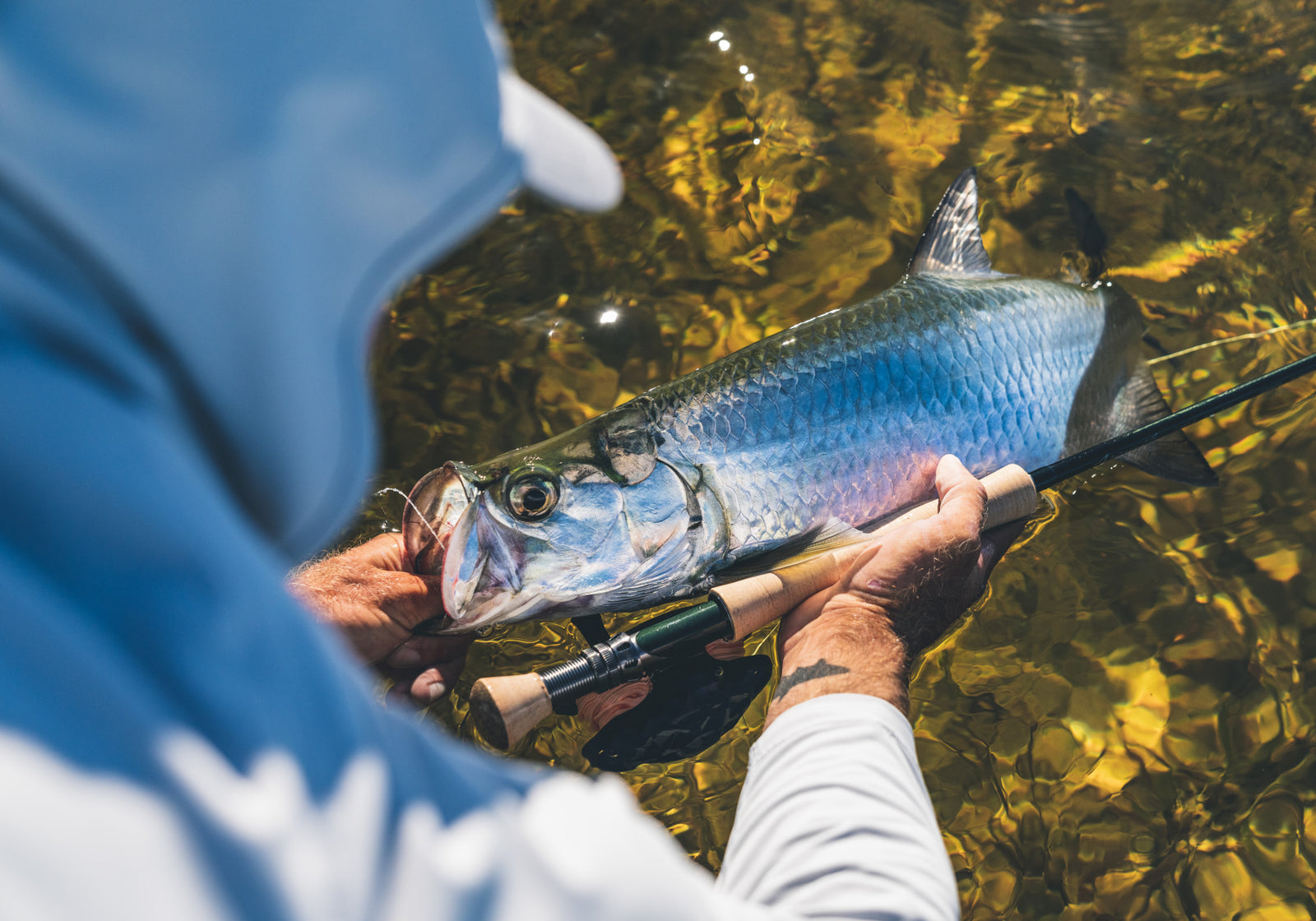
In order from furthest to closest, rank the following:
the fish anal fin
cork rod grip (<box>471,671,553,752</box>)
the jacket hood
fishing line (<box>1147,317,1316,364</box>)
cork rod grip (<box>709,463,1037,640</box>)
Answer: the fish anal fin, fishing line (<box>1147,317,1316,364</box>), cork rod grip (<box>709,463,1037,640</box>), cork rod grip (<box>471,671,553,752</box>), the jacket hood

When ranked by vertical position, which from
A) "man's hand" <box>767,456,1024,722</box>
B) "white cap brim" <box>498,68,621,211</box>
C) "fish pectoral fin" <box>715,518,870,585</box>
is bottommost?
"man's hand" <box>767,456,1024,722</box>

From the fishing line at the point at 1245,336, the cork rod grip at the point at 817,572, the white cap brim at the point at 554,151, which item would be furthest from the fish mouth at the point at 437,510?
the fishing line at the point at 1245,336

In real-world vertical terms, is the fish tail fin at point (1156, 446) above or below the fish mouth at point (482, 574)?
below

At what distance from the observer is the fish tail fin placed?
301 cm

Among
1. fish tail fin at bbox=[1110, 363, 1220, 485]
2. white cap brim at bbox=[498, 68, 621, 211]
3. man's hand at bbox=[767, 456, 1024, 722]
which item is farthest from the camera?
fish tail fin at bbox=[1110, 363, 1220, 485]

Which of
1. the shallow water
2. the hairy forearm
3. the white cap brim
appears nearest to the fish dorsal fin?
the shallow water

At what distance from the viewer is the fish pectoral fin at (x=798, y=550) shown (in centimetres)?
240

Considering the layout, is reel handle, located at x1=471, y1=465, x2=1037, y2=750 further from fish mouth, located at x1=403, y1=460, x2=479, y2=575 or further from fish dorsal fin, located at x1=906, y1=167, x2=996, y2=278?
fish dorsal fin, located at x1=906, y1=167, x2=996, y2=278

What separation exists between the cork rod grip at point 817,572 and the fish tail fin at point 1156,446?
81cm

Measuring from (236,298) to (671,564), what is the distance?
187 cm

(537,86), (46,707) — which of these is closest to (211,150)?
(46,707)

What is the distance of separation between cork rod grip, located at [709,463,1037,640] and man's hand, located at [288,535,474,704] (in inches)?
35.4

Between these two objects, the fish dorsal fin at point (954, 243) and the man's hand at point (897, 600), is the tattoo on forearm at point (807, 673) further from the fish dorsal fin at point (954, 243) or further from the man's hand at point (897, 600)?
the fish dorsal fin at point (954, 243)

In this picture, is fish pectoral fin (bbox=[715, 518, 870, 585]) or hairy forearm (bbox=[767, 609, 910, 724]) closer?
hairy forearm (bbox=[767, 609, 910, 724])
